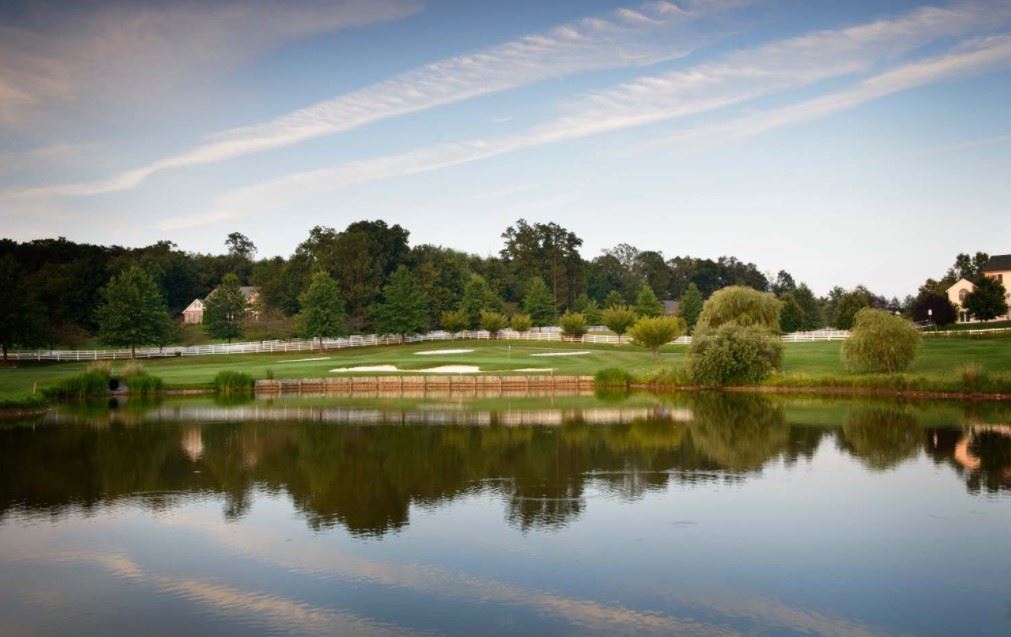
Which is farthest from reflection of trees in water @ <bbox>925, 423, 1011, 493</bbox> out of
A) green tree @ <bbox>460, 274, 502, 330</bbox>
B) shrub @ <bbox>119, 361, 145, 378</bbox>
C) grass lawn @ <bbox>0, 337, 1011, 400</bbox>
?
green tree @ <bbox>460, 274, 502, 330</bbox>

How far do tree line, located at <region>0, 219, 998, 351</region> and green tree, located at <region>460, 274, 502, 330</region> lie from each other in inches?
7.0

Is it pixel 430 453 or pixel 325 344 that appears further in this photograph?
pixel 325 344

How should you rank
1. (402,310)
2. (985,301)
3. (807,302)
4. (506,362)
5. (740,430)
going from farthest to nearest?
1. (807,302)
2. (402,310)
3. (985,301)
4. (506,362)
5. (740,430)

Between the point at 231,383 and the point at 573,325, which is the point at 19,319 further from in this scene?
the point at 573,325

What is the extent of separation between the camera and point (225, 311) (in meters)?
94.9

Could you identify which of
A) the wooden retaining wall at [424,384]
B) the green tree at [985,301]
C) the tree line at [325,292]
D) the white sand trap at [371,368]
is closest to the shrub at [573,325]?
the tree line at [325,292]

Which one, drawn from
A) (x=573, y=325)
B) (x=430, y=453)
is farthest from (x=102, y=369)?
(x=573, y=325)

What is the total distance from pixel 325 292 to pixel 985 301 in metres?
65.3

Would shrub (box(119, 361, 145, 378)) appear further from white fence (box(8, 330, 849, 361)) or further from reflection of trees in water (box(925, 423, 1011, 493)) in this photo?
reflection of trees in water (box(925, 423, 1011, 493))

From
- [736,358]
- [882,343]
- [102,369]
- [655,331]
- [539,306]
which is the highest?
[539,306]

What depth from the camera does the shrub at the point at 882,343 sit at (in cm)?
Answer: 4672

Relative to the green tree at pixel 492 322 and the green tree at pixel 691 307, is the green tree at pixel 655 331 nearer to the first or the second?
the green tree at pixel 492 322

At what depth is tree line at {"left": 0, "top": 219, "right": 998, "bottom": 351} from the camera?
250ft

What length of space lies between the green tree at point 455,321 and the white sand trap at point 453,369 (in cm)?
3209
